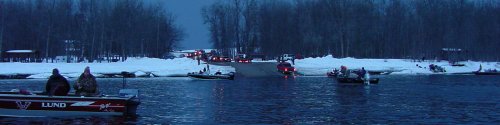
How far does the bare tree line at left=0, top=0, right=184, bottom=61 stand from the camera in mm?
97500

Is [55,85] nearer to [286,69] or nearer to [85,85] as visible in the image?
[85,85]

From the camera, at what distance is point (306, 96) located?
123ft

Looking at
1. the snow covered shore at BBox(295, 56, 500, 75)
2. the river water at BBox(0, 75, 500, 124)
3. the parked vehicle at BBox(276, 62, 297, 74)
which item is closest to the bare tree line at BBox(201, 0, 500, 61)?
the snow covered shore at BBox(295, 56, 500, 75)

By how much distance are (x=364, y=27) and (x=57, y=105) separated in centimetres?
9444

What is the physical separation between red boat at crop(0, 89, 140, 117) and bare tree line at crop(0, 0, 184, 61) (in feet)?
227

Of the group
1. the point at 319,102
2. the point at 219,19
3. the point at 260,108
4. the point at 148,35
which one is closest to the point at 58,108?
the point at 260,108

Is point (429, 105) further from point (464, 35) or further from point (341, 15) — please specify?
point (464, 35)

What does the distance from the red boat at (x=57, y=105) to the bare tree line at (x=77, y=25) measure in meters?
69.1

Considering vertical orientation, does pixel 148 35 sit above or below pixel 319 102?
above

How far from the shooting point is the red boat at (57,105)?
23.6m

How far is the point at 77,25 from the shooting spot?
327 ft

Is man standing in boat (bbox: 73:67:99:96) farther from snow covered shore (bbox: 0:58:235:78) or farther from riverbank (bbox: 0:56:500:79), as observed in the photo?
snow covered shore (bbox: 0:58:235:78)

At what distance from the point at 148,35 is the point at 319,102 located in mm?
84232

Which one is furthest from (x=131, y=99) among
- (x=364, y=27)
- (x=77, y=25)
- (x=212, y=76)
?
(x=364, y=27)
